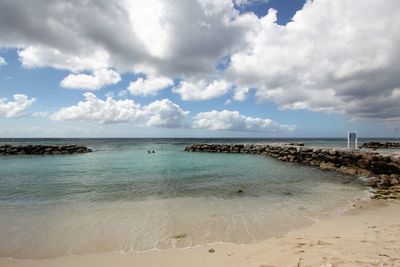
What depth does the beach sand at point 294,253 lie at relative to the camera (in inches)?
183

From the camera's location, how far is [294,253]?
17.2 feet

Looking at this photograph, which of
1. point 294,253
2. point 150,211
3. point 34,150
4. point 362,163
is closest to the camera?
point 294,253

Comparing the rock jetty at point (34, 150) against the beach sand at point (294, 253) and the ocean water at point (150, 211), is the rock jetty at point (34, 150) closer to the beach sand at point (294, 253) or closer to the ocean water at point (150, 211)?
the ocean water at point (150, 211)

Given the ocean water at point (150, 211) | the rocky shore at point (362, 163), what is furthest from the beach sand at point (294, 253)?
the rocky shore at point (362, 163)

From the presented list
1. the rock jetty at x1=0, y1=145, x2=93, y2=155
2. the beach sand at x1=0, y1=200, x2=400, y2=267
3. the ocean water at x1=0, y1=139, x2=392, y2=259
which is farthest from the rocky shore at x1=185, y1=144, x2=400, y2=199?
the rock jetty at x1=0, y1=145, x2=93, y2=155

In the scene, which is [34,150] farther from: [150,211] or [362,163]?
[362,163]

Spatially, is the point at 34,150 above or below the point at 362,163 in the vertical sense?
below

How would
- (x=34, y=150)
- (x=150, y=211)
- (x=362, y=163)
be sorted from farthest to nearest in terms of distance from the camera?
(x=34, y=150), (x=362, y=163), (x=150, y=211)

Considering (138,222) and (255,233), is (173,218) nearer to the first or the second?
(138,222)

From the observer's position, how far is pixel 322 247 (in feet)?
17.7

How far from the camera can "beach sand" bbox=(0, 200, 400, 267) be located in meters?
4.66

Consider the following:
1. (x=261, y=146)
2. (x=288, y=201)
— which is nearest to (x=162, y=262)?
(x=288, y=201)

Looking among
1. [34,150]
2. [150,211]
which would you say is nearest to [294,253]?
[150,211]

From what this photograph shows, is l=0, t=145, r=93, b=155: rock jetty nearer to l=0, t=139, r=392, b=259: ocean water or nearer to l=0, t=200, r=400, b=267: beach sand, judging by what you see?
l=0, t=139, r=392, b=259: ocean water
